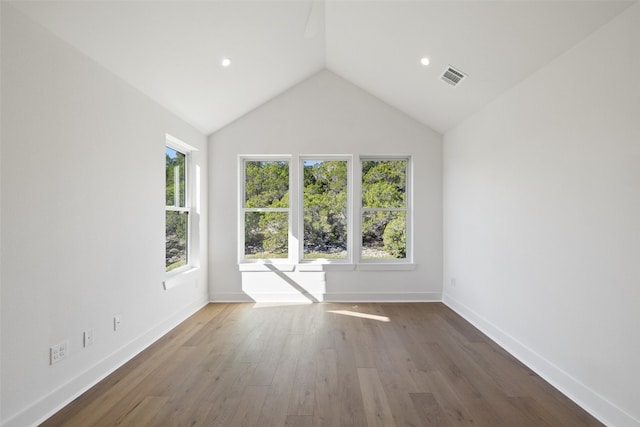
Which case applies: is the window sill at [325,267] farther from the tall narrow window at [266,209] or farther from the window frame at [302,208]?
the tall narrow window at [266,209]

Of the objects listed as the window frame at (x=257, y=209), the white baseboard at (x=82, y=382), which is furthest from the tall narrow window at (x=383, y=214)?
the white baseboard at (x=82, y=382)

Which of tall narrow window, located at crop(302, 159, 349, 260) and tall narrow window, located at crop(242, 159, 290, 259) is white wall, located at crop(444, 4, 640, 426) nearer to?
tall narrow window, located at crop(302, 159, 349, 260)

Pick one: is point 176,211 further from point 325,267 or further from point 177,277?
point 325,267

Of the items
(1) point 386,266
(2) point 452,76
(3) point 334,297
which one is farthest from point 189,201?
(2) point 452,76

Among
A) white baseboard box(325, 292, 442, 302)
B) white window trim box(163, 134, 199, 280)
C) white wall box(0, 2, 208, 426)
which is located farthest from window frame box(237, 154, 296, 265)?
white wall box(0, 2, 208, 426)

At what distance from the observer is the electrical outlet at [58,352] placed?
81.9 inches

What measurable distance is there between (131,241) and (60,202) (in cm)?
82

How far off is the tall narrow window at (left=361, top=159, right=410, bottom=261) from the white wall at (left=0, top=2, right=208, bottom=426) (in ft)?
9.08

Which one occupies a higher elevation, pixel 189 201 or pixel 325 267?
pixel 189 201

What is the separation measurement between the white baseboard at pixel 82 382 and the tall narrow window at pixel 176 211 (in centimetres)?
77

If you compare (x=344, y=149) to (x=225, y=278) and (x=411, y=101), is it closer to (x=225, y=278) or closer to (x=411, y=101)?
(x=411, y=101)

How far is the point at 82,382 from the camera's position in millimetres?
2336

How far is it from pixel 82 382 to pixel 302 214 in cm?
308

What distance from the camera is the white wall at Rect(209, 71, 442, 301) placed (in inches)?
184
